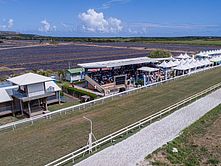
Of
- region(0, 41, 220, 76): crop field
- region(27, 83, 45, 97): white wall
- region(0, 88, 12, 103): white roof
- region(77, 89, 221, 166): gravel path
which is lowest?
region(0, 41, 220, 76): crop field

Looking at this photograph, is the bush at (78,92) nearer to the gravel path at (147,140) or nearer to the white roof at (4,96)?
the white roof at (4,96)

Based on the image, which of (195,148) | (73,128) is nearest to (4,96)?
(73,128)

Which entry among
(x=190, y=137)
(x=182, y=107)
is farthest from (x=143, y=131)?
(x=182, y=107)

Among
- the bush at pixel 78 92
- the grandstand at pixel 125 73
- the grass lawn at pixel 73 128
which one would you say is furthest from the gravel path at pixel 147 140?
the grandstand at pixel 125 73

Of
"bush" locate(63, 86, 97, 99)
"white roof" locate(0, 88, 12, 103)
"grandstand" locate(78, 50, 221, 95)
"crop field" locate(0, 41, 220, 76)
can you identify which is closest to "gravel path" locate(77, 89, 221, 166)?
"bush" locate(63, 86, 97, 99)

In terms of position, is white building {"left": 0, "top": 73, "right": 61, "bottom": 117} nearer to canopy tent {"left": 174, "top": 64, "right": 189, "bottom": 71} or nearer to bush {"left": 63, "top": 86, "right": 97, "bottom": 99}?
bush {"left": 63, "top": 86, "right": 97, "bottom": 99}

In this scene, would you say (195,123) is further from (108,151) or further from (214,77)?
(214,77)

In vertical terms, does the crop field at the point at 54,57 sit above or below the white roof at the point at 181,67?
below
